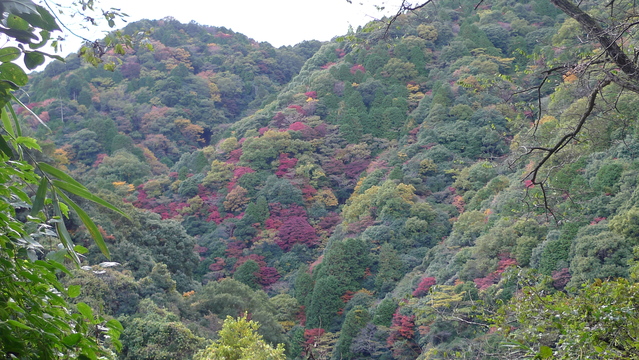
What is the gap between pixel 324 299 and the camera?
728 inches

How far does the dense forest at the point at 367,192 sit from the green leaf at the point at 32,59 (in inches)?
18.5

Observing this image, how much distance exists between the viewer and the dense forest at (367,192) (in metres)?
4.34

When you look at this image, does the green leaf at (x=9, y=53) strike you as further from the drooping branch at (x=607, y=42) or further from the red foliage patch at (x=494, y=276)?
the red foliage patch at (x=494, y=276)

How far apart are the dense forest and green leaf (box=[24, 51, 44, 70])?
47 centimetres

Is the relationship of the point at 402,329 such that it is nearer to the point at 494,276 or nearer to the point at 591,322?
the point at 494,276

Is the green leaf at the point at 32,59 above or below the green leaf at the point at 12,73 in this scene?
above

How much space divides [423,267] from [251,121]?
56.3 feet

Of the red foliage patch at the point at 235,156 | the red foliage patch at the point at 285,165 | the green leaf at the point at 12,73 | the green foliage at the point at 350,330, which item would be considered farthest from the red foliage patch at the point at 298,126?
the green leaf at the point at 12,73

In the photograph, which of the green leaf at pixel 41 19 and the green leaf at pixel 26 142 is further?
the green leaf at pixel 26 142

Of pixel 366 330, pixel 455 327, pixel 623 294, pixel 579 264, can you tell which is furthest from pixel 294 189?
pixel 623 294

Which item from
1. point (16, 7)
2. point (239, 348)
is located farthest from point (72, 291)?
point (239, 348)

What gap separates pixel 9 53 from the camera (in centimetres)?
112

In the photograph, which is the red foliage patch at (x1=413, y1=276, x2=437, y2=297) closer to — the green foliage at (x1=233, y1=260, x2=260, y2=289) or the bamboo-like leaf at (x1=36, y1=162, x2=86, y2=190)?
the green foliage at (x1=233, y1=260, x2=260, y2=289)

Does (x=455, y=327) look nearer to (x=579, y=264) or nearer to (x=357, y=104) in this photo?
(x=579, y=264)
